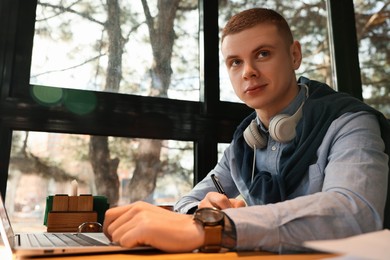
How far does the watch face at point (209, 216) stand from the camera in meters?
0.61

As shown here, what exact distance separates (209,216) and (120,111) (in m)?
1.19

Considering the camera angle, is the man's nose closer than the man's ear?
Yes

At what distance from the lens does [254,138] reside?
1220 millimetres

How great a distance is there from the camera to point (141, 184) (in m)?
1.71

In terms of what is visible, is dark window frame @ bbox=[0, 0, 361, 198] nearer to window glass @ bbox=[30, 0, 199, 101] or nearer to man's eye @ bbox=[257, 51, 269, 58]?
window glass @ bbox=[30, 0, 199, 101]

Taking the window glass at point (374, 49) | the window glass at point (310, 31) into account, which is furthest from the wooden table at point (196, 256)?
the window glass at point (374, 49)

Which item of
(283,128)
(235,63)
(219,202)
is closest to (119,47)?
(235,63)

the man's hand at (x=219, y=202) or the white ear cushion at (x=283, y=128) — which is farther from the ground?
the white ear cushion at (x=283, y=128)

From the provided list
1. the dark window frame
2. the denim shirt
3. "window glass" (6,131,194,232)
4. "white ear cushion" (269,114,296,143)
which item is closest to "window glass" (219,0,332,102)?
the dark window frame

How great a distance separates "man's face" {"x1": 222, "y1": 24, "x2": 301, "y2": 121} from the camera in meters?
1.12

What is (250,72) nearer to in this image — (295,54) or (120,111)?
(295,54)

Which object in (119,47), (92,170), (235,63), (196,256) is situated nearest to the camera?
(196,256)

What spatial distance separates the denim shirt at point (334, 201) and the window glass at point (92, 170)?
2.77ft

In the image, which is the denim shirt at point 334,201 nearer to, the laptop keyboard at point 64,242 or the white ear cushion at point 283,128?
the white ear cushion at point 283,128
